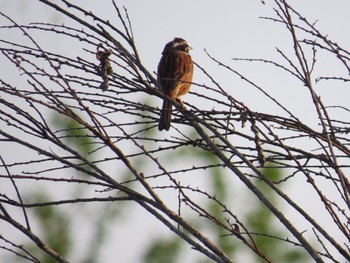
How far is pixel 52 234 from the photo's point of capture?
14688 millimetres

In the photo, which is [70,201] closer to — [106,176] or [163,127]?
[106,176]

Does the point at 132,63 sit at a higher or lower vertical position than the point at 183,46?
lower

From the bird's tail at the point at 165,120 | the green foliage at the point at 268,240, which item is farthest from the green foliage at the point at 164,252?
the bird's tail at the point at 165,120

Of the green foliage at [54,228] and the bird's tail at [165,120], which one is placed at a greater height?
the green foliage at [54,228]

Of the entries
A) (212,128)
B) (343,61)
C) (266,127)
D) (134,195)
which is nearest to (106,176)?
(134,195)

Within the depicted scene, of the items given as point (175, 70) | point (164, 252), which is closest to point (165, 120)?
point (175, 70)

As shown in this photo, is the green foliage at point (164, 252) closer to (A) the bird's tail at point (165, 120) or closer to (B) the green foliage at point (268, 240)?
(B) the green foliage at point (268, 240)

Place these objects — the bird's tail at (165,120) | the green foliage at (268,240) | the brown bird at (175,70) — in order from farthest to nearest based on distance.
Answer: the green foliage at (268,240) → the brown bird at (175,70) → the bird's tail at (165,120)

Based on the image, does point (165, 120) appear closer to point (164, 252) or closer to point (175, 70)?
point (175, 70)

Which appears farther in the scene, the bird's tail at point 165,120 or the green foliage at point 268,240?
the green foliage at point 268,240

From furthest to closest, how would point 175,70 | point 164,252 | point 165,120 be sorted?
1. point 164,252
2. point 175,70
3. point 165,120

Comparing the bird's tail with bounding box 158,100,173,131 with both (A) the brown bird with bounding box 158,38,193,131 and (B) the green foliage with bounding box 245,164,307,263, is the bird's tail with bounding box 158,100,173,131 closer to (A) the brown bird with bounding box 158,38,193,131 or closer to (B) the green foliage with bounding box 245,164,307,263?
(A) the brown bird with bounding box 158,38,193,131

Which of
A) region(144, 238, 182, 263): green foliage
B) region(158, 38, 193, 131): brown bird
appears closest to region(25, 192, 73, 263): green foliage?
region(144, 238, 182, 263): green foliage

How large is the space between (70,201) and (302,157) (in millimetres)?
1225
